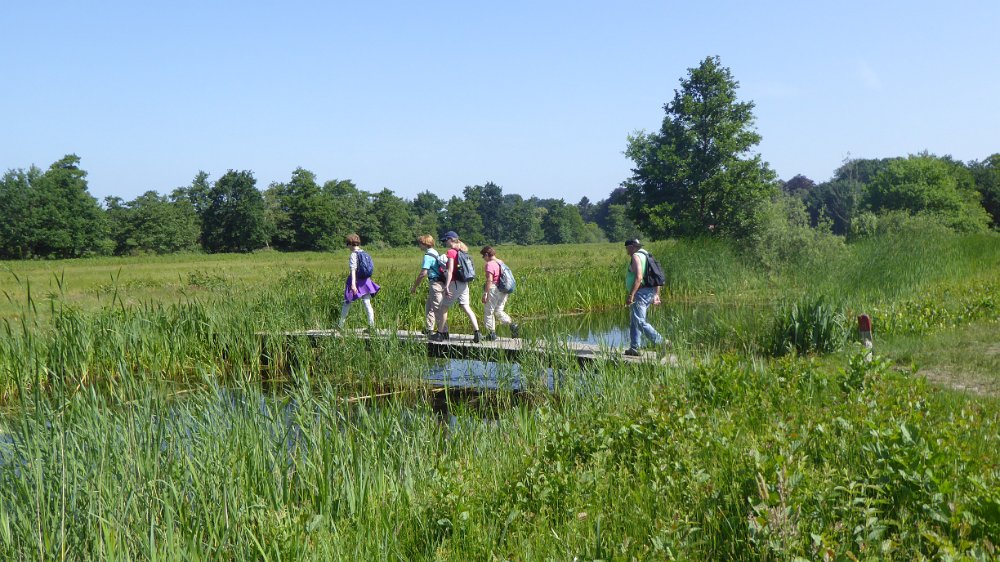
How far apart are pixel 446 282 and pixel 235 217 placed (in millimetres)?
61175

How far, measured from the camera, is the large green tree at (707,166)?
2589cm

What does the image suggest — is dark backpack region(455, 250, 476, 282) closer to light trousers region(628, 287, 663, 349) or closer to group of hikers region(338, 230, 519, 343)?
group of hikers region(338, 230, 519, 343)

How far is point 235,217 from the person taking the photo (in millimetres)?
67500

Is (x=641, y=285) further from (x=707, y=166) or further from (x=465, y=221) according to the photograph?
(x=465, y=221)

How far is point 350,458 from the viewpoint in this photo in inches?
187

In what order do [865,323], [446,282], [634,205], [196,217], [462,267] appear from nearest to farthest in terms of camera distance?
[865,323], [462,267], [446,282], [634,205], [196,217]

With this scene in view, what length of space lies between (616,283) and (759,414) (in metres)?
13.5

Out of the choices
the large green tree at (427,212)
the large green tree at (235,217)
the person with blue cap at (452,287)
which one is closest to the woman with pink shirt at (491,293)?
the person with blue cap at (452,287)

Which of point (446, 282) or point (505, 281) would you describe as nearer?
point (446, 282)

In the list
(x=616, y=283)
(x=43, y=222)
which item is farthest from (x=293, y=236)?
(x=616, y=283)

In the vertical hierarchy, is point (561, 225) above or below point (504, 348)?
above

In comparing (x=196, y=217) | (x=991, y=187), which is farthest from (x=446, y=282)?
(x=196, y=217)

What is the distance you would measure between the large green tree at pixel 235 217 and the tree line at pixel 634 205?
0.13 metres

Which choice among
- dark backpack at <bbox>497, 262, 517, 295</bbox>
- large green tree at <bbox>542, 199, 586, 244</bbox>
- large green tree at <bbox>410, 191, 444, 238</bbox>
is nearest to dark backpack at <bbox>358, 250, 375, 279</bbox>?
dark backpack at <bbox>497, 262, 517, 295</bbox>
